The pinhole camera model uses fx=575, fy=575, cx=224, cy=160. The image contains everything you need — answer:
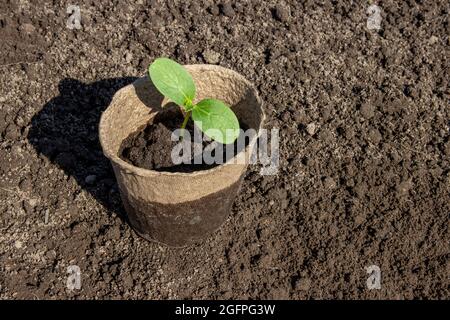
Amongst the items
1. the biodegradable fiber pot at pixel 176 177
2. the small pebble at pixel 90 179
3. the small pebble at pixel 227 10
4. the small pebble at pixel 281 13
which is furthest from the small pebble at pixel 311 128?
the small pebble at pixel 90 179

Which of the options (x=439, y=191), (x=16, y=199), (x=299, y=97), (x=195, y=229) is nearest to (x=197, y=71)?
(x=195, y=229)

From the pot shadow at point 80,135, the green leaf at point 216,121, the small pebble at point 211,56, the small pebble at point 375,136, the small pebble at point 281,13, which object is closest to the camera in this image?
the green leaf at point 216,121

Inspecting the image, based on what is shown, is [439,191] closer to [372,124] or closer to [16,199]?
[372,124]

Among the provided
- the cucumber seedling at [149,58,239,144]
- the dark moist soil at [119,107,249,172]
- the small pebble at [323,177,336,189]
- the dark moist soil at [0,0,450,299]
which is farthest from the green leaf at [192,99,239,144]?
the small pebble at [323,177,336,189]

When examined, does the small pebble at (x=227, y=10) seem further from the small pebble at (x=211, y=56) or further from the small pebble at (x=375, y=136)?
the small pebble at (x=375, y=136)

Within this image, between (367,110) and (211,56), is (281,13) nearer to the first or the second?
(211,56)

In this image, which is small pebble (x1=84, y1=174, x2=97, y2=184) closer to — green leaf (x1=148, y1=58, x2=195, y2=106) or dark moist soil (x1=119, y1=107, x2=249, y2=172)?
dark moist soil (x1=119, y1=107, x2=249, y2=172)
